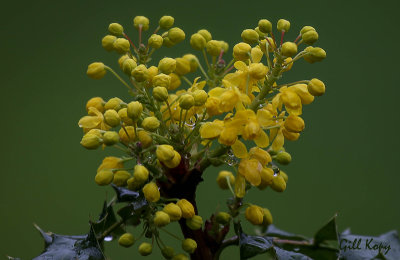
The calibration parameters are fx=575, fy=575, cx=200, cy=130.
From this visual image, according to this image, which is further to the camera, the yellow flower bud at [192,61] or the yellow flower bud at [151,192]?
the yellow flower bud at [192,61]

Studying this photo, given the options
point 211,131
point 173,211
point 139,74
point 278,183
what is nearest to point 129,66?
point 139,74

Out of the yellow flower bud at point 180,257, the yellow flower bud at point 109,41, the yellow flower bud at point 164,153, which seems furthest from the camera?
the yellow flower bud at point 109,41

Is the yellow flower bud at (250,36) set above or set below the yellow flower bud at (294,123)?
above

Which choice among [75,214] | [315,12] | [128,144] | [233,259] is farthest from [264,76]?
[315,12]

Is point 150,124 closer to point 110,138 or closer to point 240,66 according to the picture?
point 110,138

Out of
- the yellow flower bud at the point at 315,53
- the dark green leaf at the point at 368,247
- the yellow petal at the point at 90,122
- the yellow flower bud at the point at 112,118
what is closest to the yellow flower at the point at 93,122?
the yellow petal at the point at 90,122

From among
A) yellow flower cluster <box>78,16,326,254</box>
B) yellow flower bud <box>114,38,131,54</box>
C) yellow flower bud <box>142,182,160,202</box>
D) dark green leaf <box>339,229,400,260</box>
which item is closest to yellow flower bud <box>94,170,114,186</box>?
yellow flower cluster <box>78,16,326,254</box>

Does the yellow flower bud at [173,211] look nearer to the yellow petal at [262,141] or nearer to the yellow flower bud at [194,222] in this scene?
the yellow flower bud at [194,222]
